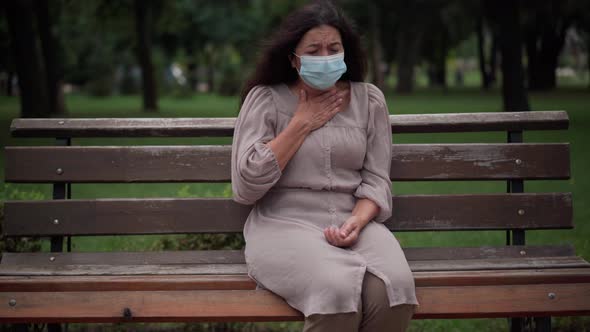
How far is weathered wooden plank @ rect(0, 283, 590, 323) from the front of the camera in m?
3.78

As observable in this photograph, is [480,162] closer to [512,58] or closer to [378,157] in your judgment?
[378,157]

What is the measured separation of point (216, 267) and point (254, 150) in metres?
0.63

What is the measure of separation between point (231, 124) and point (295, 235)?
83 centimetres

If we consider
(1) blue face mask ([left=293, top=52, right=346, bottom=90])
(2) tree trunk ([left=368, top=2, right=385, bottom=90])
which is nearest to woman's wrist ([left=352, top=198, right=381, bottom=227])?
(1) blue face mask ([left=293, top=52, right=346, bottom=90])

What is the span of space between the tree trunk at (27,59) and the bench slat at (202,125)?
18.1 m

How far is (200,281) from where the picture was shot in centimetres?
381

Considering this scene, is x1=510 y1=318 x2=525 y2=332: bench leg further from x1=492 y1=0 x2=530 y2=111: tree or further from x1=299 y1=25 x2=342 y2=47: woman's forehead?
x1=492 y1=0 x2=530 y2=111: tree

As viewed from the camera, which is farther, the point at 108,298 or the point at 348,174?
the point at 348,174

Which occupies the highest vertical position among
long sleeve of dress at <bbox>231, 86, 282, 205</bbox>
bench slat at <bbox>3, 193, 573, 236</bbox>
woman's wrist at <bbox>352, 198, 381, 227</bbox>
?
long sleeve of dress at <bbox>231, 86, 282, 205</bbox>

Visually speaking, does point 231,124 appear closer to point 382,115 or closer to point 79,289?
point 382,115

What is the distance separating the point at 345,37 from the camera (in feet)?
13.8

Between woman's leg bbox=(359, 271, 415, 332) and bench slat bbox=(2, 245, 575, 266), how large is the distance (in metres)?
0.73

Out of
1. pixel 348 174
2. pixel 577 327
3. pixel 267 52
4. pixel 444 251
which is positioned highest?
pixel 267 52

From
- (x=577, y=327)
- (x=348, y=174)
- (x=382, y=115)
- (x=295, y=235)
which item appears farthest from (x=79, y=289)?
(x=577, y=327)
